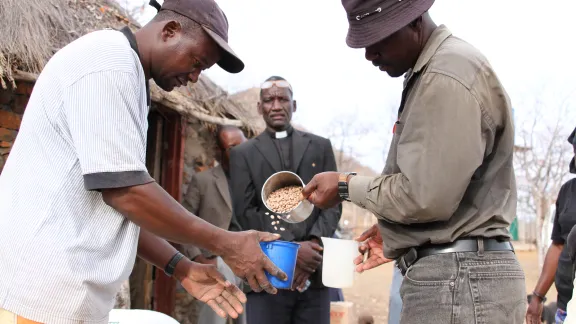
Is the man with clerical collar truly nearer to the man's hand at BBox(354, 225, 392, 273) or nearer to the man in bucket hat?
the man's hand at BBox(354, 225, 392, 273)

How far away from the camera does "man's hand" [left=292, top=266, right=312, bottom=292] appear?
3848mm

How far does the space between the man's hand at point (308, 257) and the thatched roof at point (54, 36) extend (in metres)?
2.39

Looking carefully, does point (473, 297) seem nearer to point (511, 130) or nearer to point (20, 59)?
point (511, 130)

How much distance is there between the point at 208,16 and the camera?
225 cm

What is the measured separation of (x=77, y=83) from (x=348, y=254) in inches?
71.3

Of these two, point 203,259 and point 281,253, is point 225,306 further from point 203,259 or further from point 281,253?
point 203,259

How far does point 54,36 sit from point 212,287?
3.50m

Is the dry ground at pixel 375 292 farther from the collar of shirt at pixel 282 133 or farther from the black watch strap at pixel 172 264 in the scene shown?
the black watch strap at pixel 172 264

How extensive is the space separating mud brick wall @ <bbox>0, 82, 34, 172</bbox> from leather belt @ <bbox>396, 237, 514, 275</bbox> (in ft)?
12.6

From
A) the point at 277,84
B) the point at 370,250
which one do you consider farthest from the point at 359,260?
the point at 277,84

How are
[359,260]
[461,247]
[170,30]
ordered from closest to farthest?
1. [461,247]
2. [170,30]
3. [359,260]

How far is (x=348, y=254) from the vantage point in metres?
3.08

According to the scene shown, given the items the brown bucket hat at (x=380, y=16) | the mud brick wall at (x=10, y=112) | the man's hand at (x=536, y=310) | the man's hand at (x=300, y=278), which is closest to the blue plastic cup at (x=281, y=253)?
the man's hand at (x=300, y=278)

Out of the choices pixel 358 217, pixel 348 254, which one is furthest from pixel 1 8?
pixel 358 217
